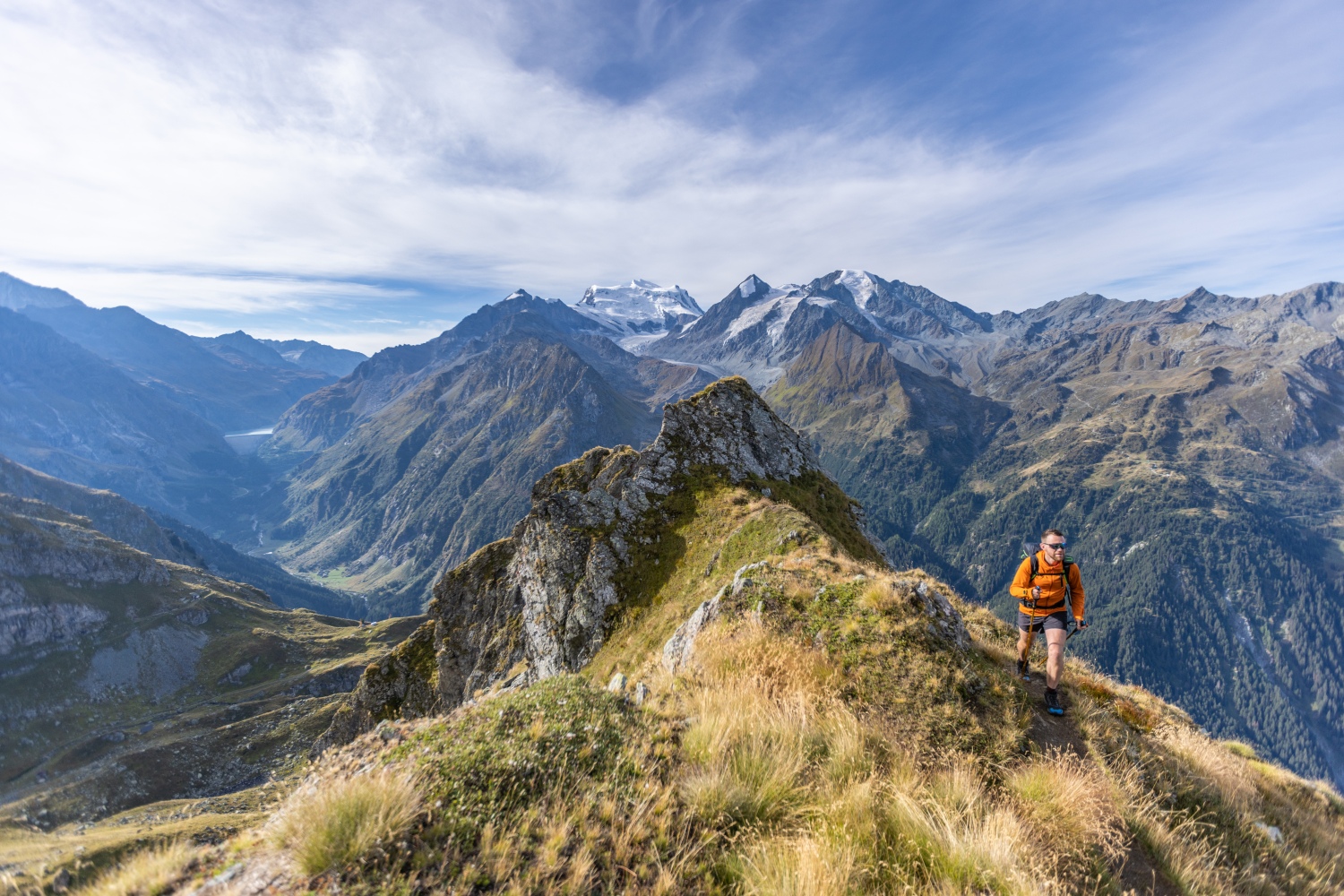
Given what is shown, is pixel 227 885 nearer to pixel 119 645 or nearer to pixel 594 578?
pixel 594 578

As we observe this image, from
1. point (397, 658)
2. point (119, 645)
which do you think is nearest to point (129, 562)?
point (119, 645)

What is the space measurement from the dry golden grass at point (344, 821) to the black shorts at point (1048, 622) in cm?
1278

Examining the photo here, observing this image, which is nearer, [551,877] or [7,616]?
[551,877]

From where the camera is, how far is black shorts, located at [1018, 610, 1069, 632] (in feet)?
38.7

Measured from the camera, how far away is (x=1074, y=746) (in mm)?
9422

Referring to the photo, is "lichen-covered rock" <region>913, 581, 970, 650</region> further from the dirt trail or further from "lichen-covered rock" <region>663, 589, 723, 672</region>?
"lichen-covered rock" <region>663, 589, 723, 672</region>

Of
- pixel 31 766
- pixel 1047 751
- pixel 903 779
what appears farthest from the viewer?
pixel 31 766

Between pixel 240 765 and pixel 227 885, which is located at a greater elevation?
pixel 227 885

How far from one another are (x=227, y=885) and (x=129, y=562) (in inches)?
10345

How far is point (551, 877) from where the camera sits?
4.74 metres

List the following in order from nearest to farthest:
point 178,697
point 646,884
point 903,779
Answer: point 646,884 < point 903,779 < point 178,697

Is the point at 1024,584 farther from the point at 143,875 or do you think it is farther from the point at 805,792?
the point at 143,875

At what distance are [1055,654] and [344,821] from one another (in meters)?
13.0

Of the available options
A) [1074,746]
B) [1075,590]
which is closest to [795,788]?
[1074,746]
